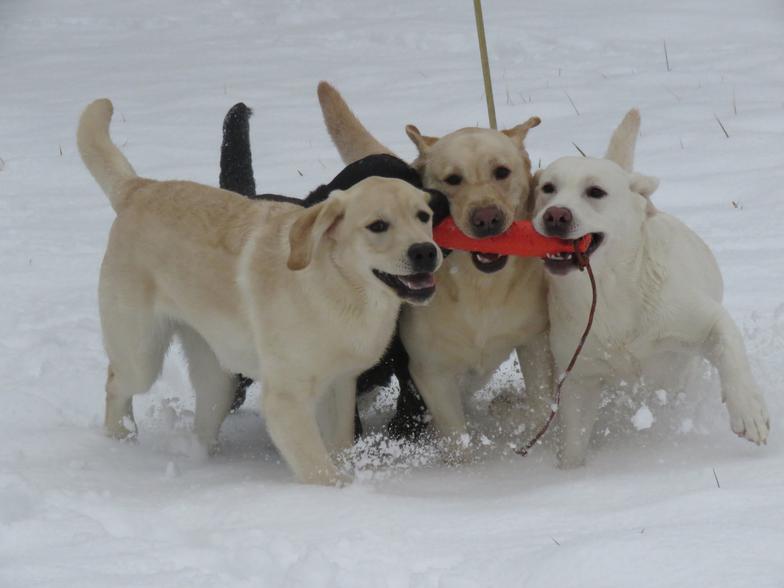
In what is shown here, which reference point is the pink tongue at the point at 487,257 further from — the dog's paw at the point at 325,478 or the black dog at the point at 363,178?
the dog's paw at the point at 325,478

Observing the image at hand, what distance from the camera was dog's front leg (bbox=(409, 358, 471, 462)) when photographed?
4.55 meters

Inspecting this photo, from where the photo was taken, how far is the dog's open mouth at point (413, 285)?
3834 mm

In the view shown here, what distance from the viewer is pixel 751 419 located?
149 inches

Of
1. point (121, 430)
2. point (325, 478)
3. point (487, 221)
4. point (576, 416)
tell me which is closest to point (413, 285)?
point (487, 221)

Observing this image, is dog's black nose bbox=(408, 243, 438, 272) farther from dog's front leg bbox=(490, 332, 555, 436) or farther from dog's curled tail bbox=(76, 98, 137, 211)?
dog's curled tail bbox=(76, 98, 137, 211)

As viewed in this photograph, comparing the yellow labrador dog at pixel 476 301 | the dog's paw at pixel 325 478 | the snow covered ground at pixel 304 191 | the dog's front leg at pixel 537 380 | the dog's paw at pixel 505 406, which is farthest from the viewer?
the dog's paw at pixel 505 406

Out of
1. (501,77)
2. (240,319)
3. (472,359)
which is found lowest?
(501,77)

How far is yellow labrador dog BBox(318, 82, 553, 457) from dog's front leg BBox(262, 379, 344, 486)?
557mm

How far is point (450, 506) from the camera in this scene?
12.0ft

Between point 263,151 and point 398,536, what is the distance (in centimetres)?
586

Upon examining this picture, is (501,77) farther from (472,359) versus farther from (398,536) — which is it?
(398,536)

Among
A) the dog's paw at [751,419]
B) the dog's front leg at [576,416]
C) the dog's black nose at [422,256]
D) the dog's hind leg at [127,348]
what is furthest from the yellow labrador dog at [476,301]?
the dog's hind leg at [127,348]

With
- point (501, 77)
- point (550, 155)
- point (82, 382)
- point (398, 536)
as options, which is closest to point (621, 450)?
point (398, 536)

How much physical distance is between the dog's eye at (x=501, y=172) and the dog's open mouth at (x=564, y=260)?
0.40 m
